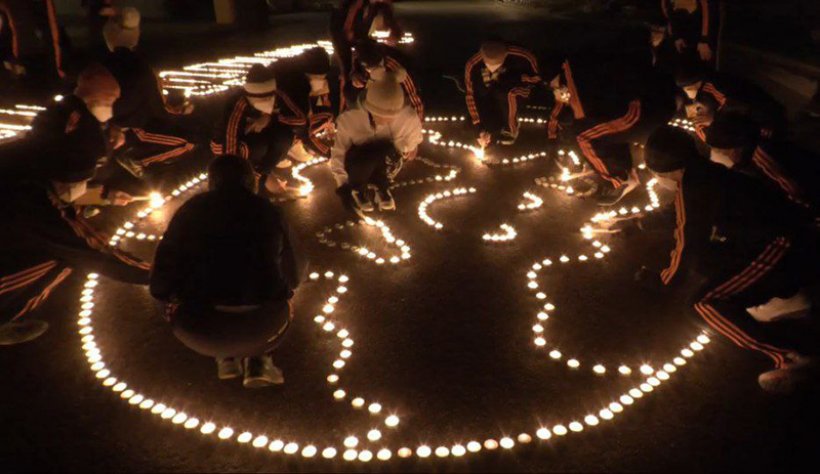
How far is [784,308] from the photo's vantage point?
3.51 metres

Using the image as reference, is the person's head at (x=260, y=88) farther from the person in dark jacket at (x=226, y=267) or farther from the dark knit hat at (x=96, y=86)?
the person in dark jacket at (x=226, y=267)

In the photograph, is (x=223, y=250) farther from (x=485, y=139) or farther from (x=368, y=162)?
(x=485, y=139)

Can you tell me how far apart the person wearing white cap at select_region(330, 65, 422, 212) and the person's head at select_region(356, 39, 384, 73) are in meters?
1.12

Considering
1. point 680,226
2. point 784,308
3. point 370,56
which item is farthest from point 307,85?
point 784,308

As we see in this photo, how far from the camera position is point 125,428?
297cm

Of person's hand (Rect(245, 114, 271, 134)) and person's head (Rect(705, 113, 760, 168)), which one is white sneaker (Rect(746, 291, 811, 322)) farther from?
person's hand (Rect(245, 114, 271, 134))

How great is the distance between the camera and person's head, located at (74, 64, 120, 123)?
157 inches

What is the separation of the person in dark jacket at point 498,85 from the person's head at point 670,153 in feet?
10.6

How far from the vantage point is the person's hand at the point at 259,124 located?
4.95m

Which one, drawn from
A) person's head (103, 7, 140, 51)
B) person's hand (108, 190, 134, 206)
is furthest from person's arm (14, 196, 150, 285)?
person's head (103, 7, 140, 51)

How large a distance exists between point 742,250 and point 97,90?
13.4ft

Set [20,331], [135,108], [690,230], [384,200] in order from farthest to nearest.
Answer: [135,108] < [384,200] < [20,331] < [690,230]

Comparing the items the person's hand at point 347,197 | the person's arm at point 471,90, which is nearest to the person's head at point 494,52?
the person's arm at point 471,90

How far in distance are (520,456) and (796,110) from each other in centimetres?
730
